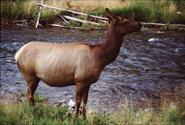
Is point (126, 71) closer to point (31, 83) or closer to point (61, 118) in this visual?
point (31, 83)

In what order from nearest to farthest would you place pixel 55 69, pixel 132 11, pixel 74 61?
pixel 74 61 < pixel 55 69 < pixel 132 11

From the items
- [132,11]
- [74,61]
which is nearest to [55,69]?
[74,61]

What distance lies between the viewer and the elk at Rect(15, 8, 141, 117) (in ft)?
28.7

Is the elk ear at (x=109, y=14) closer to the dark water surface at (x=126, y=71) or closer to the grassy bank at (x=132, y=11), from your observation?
the dark water surface at (x=126, y=71)

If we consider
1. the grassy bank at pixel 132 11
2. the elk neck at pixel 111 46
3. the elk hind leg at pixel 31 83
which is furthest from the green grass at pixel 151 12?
the elk hind leg at pixel 31 83

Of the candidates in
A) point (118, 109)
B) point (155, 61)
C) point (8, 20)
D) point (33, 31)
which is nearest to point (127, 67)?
point (155, 61)

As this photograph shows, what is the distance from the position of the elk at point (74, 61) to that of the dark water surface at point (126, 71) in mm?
2427

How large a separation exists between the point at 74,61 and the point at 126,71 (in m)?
6.75

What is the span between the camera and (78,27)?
22.4m

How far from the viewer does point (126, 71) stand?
1536 cm

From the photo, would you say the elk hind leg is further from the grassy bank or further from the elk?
the grassy bank

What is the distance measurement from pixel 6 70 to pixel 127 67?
12.7 ft

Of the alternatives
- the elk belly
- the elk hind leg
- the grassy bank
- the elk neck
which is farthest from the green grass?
the elk belly

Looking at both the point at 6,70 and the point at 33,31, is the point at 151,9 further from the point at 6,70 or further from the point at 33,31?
the point at 6,70
